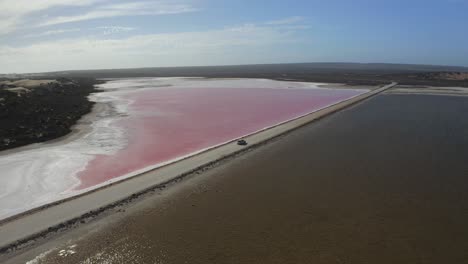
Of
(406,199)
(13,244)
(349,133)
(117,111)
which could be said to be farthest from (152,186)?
(117,111)

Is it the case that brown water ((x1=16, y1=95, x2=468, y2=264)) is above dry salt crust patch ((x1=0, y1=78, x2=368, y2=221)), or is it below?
below

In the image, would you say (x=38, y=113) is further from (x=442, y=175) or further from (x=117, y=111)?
(x=442, y=175)

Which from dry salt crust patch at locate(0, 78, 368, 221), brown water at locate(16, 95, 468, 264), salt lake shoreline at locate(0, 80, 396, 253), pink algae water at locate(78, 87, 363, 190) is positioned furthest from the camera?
pink algae water at locate(78, 87, 363, 190)

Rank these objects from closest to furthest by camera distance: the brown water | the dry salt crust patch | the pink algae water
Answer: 1. the brown water
2. the dry salt crust patch
3. the pink algae water

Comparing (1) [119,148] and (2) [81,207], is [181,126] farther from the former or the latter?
(2) [81,207]

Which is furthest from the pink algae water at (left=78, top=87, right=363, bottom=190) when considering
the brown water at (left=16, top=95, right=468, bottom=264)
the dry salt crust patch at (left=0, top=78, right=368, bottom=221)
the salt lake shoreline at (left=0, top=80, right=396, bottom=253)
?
the brown water at (left=16, top=95, right=468, bottom=264)

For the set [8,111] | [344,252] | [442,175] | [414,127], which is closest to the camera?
[344,252]

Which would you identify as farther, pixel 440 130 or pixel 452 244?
pixel 440 130

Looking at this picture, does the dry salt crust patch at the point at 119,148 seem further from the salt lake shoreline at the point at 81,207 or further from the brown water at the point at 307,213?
the brown water at the point at 307,213

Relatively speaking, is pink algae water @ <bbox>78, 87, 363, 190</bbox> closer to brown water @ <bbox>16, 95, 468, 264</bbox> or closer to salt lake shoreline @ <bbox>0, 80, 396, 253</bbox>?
salt lake shoreline @ <bbox>0, 80, 396, 253</bbox>
